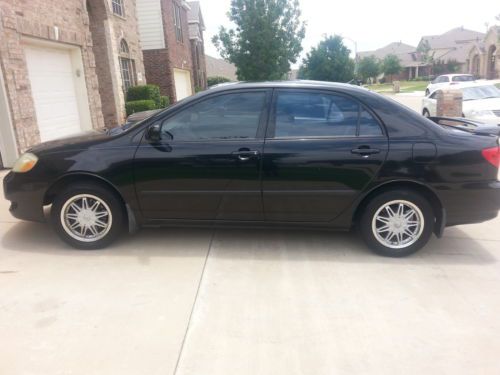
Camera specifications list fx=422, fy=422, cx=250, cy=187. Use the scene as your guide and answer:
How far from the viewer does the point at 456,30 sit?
76.4 m

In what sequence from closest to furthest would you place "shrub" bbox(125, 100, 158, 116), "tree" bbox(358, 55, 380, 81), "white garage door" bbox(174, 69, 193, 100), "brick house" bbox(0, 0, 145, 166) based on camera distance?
1. "brick house" bbox(0, 0, 145, 166)
2. "shrub" bbox(125, 100, 158, 116)
3. "white garage door" bbox(174, 69, 193, 100)
4. "tree" bbox(358, 55, 380, 81)

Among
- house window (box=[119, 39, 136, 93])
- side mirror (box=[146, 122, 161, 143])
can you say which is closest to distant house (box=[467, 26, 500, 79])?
house window (box=[119, 39, 136, 93])

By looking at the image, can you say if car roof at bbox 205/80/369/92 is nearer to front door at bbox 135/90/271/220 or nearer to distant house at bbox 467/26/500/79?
front door at bbox 135/90/271/220

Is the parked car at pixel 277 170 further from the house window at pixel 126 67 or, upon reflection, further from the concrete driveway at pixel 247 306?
the house window at pixel 126 67

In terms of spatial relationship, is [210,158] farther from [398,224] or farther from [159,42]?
[159,42]

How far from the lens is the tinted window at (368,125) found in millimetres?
3996

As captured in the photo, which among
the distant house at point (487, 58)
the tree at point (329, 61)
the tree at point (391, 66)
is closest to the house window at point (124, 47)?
the tree at point (329, 61)

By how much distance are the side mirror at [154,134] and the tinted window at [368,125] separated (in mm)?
1942

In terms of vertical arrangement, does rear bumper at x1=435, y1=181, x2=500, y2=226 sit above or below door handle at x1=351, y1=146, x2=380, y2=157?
below

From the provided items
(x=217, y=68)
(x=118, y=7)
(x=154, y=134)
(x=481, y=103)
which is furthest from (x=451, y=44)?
(x=154, y=134)

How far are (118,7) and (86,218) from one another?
13373mm

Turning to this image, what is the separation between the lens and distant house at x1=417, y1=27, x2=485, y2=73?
6956 centimetres

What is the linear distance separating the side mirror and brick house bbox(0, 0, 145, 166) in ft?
16.0

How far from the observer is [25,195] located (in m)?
4.29
